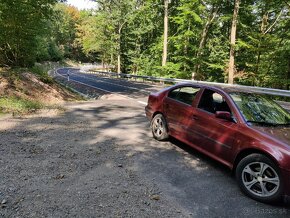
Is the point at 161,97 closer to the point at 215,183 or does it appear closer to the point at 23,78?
the point at 215,183

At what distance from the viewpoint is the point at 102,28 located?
150 ft

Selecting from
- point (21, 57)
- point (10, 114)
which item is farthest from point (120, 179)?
point (21, 57)

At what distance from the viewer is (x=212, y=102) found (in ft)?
18.1

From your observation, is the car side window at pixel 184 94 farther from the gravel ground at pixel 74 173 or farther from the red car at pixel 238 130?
the gravel ground at pixel 74 173

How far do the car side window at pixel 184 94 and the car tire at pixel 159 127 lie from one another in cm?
60

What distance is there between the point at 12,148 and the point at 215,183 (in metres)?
4.22

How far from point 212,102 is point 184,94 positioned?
845mm

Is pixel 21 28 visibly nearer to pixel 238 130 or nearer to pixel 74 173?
pixel 74 173

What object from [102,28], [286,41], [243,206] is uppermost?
[102,28]

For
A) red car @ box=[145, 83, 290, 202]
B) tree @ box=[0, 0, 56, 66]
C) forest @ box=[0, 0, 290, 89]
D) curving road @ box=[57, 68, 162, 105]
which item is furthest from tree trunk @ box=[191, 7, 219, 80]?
red car @ box=[145, 83, 290, 202]

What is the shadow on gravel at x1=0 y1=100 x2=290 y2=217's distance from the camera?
12.5 feet

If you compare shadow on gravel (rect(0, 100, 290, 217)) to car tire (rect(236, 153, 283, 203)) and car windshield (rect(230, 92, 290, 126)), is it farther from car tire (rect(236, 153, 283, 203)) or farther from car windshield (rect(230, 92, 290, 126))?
car windshield (rect(230, 92, 290, 126))

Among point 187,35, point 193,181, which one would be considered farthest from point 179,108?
point 187,35

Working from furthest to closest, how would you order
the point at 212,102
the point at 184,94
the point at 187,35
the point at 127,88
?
the point at 187,35 → the point at 127,88 → the point at 184,94 → the point at 212,102
